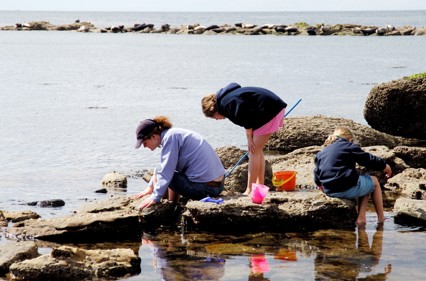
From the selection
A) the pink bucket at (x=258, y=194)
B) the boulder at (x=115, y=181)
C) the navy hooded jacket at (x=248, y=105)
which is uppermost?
the navy hooded jacket at (x=248, y=105)

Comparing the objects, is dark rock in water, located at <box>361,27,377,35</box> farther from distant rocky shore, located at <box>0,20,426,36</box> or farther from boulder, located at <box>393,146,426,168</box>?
boulder, located at <box>393,146,426,168</box>

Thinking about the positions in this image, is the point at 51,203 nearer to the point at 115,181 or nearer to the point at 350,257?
the point at 115,181

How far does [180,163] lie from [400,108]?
25.5 feet

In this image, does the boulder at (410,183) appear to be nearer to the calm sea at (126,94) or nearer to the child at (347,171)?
the child at (347,171)

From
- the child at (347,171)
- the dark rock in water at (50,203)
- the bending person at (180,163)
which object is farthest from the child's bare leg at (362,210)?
the dark rock in water at (50,203)

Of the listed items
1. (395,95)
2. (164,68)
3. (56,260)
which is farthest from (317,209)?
(164,68)

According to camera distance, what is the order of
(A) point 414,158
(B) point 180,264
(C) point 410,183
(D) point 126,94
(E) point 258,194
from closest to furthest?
(B) point 180,264, (E) point 258,194, (C) point 410,183, (A) point 414,158, (D) point 126,94

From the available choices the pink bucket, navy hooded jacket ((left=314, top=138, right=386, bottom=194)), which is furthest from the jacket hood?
navy hooded jacket ((left=314, top=138, right=386, bottom=194))

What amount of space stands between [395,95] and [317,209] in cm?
728

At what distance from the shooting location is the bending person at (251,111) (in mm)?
10758

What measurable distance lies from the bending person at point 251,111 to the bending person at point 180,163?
60cm

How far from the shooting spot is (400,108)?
17.0 meters

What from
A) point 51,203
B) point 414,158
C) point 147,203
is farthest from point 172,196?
point 414,158

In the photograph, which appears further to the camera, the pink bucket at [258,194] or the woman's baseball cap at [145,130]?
the pink bucket at [258,194]
